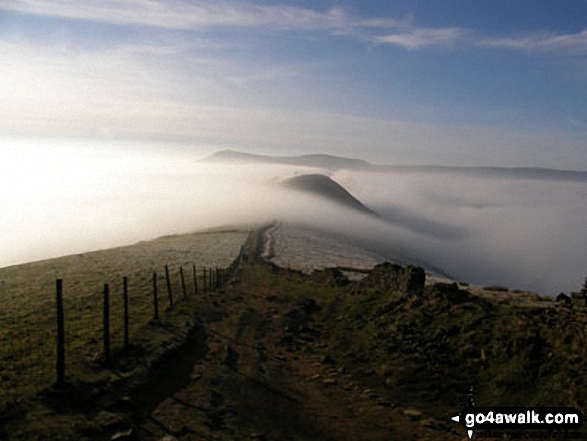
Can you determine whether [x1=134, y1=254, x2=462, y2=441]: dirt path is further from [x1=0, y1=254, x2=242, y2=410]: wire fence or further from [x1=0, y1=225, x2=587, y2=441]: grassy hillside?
[x1=0, y1=254, x2=242, y2=410]: wire fence

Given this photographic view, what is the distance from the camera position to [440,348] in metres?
21.9

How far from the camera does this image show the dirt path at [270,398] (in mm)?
15695

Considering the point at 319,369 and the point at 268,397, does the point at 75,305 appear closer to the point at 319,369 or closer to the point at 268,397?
the point at 319,369

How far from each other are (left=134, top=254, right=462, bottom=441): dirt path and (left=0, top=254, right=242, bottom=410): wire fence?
2.73 meters

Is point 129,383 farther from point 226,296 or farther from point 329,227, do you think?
point 329,227

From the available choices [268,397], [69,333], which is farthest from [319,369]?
[69,333]

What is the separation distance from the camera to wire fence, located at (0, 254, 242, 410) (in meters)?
16.0

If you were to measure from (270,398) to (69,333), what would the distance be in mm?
10053

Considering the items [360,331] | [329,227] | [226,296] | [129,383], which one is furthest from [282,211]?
[129,383]

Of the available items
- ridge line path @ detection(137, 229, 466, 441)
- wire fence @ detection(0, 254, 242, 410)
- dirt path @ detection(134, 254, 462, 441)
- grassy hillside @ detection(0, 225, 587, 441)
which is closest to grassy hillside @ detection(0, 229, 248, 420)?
wire fence @ detection(0, 254, 242, 410)

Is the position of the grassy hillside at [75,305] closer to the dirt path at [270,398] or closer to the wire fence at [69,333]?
the wire fence at [69,333]

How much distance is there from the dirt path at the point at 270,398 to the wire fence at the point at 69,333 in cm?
273

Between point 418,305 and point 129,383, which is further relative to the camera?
point 418,305

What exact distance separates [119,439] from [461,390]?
11807 millimetres
